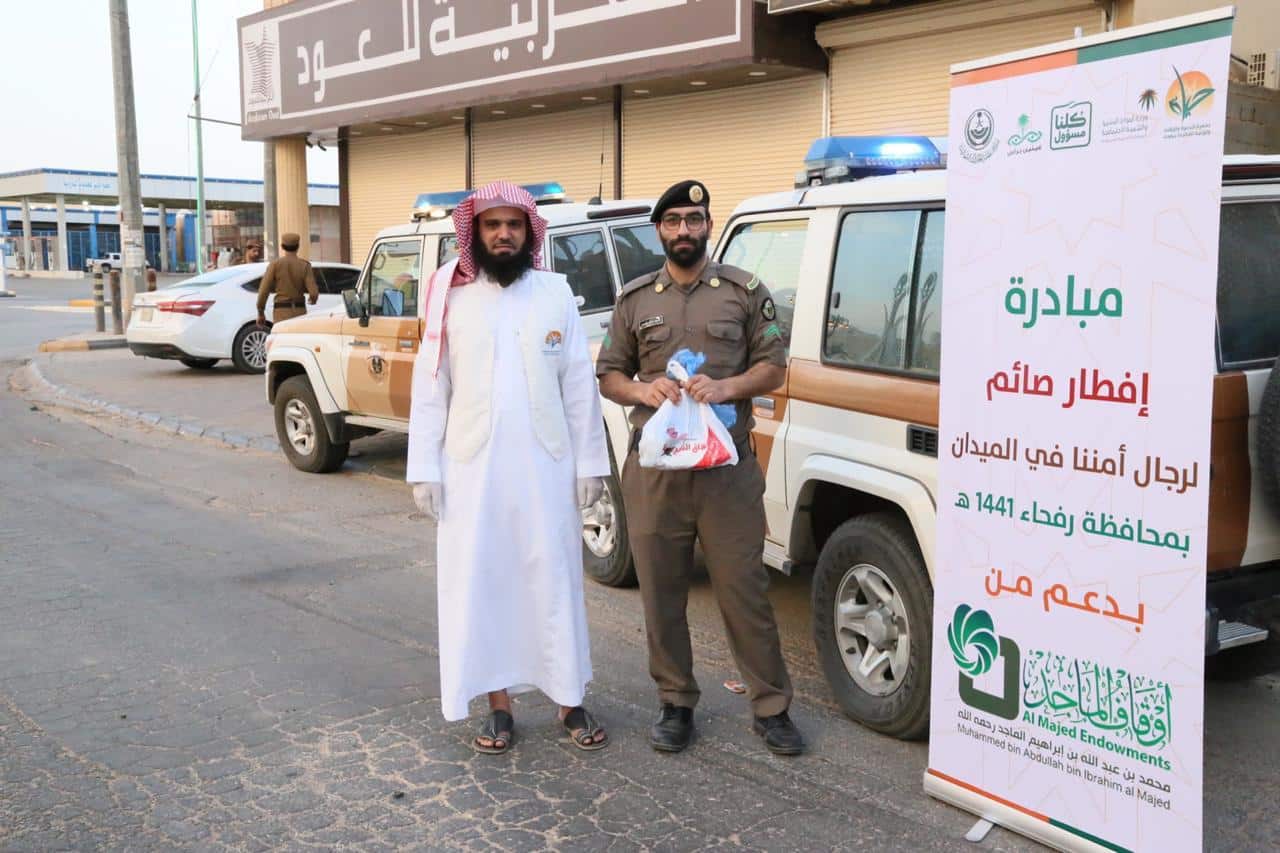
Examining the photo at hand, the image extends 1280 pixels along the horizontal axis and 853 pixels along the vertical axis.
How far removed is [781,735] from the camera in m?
4.43

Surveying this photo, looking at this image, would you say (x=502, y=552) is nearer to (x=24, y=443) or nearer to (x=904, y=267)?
(x=904, y=267)

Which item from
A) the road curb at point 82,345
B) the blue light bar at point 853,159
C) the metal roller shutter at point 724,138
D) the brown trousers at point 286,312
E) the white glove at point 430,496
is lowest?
the road curb at point 82,345

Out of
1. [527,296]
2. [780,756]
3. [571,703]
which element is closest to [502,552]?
[571,703]

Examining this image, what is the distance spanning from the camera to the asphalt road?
386 cm

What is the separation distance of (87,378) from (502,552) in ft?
45.9

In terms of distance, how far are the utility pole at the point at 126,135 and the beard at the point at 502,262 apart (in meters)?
18.3

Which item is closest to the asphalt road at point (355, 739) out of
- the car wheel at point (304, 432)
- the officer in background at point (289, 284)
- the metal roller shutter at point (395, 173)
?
the car wheel at point (304, 432)

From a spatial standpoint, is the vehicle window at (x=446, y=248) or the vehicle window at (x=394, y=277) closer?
the vehicle window at (x=446, y=248)

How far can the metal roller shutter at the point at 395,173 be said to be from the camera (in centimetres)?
1817

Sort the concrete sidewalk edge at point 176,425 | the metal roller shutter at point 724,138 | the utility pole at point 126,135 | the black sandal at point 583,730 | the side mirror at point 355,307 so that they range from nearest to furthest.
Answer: the black sandal at point 583,730
the side mirror at point 355,307
the concrete sidewalk edge at point 176,425
the metal roller shutter at point 724,138
the utility pole at point 126,135

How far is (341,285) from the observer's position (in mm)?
16906

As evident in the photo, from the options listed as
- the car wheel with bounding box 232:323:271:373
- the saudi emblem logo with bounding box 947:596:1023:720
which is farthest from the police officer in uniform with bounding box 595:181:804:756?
the car wheel with bounding box 232:323:271:373

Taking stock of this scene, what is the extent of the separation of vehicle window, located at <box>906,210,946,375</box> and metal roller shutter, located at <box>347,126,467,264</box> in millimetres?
14123

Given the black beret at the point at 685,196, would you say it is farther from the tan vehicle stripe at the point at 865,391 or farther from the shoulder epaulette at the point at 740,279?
the tan vehicle stripe at the point at 865,391
